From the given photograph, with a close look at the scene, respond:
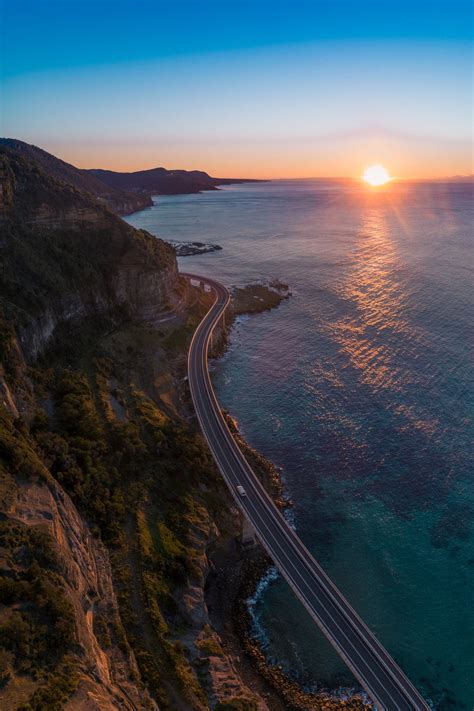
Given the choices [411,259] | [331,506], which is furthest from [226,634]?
[411,259]

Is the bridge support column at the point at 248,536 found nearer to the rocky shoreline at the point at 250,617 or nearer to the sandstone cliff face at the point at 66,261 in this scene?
the rocky shoreline at the point at 250,617

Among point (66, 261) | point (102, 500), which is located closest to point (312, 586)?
point (102, 500)

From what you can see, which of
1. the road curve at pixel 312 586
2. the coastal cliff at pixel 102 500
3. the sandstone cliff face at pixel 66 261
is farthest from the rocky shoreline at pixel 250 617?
the sandstone cliff face at pixel 66 261

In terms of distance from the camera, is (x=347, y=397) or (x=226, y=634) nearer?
(x=226, y=634)

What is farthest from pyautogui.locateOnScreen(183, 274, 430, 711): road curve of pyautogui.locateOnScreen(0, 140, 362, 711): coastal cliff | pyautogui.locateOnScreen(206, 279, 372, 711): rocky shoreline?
pyautogui.locateOnScreen(206, 279, 372, 711): rocky shoreline

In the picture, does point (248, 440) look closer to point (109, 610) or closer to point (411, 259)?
point (109, 610)

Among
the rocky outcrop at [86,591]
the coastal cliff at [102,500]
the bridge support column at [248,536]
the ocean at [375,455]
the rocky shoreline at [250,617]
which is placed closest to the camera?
the rocky outcrop at [86,591]
